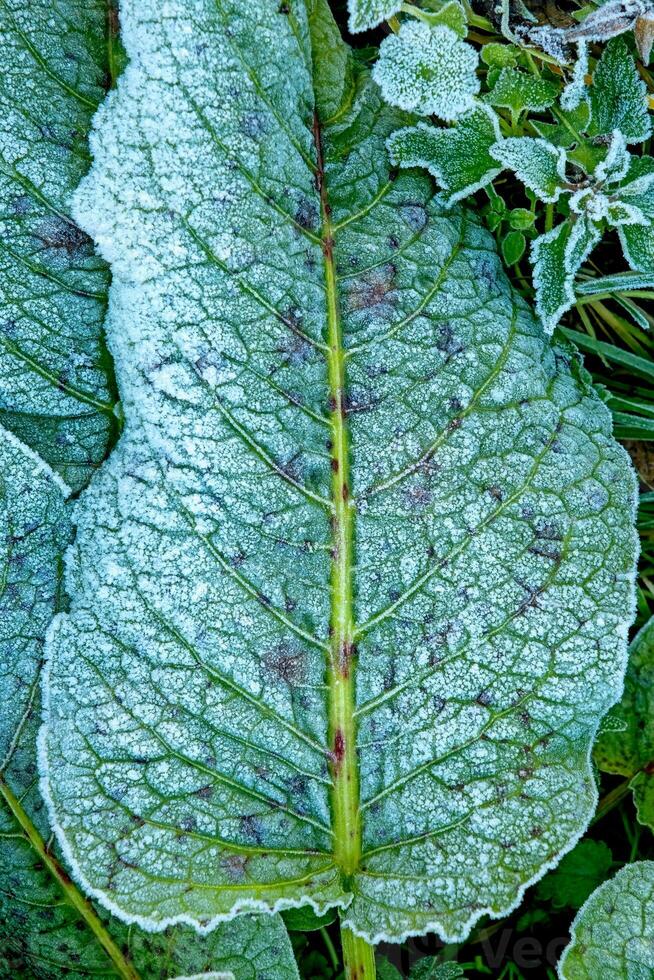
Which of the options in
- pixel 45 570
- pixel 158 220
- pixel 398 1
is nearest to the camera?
pixel 158 220

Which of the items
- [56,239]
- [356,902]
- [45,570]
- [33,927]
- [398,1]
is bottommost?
[33,927]

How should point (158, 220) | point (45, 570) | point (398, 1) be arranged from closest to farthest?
point (158, 220) → point (398, 1) → point (45, 570)

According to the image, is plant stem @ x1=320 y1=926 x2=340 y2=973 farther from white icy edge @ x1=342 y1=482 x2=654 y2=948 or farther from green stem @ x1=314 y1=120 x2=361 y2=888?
green stem @ x1=314 y1=120 x2=361 y2=888

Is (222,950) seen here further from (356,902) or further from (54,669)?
(54,669)

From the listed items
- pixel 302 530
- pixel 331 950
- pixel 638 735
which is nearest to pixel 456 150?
pixel 302 530

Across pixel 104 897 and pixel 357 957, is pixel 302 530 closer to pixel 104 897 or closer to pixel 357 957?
pixel 104 897

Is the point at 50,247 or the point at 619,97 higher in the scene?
the point at 619,97

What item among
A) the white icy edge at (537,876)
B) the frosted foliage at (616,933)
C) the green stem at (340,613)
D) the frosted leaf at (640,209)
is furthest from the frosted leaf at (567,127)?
the frosted foliage at (616,933)

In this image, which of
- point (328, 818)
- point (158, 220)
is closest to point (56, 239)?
point (158, 220)
